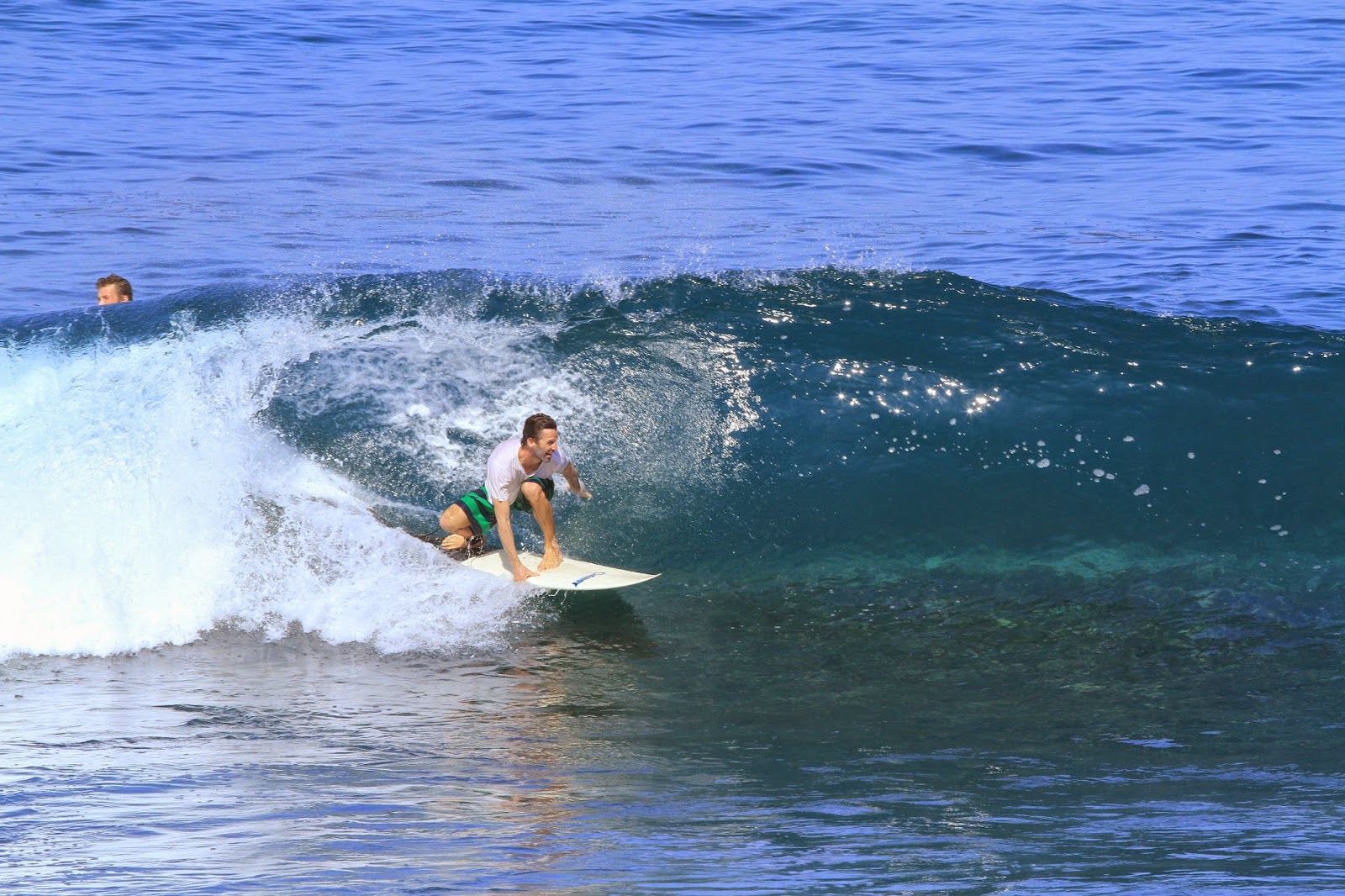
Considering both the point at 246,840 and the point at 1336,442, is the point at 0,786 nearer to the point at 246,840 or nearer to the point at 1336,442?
the point at 246,840

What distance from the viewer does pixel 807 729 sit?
6887 millimetres

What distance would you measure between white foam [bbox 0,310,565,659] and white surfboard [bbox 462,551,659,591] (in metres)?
0.14

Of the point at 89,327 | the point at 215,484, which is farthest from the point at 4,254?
the point at 215,484

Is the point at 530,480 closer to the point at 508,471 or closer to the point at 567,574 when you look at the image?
the point at 508,471

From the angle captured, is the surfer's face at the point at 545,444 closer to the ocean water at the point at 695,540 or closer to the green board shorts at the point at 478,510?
the green board shorts at the point at 478,510

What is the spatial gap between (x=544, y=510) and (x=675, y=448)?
76.3 inches

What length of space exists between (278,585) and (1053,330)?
20.3ft

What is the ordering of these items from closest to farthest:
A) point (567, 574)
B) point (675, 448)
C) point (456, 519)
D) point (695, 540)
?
1. point (567, 574)
2. point (456, 519)
3. point (695, 540)
4. point (675, 448)

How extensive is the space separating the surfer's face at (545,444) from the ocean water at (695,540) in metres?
0.95

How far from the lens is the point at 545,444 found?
8.33 metres

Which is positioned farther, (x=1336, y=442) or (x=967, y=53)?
(x=967, y=53)

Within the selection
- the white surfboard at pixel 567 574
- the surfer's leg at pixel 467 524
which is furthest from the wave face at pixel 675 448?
the surfer's leg at pixel 467 524

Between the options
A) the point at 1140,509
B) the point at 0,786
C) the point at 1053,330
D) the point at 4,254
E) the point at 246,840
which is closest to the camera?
the point at 246,840

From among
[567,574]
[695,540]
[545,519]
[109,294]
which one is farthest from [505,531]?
[109,294]
